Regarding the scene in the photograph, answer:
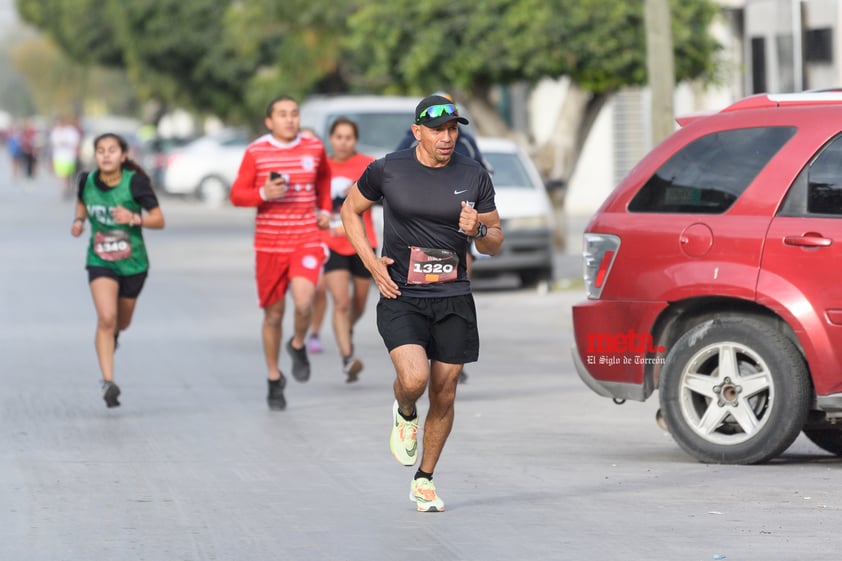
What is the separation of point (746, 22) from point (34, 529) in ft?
61.6

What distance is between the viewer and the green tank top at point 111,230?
39.4 feet

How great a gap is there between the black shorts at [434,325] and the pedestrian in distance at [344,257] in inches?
201

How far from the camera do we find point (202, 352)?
1534cm

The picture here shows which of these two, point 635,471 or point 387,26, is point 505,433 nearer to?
point 635,471

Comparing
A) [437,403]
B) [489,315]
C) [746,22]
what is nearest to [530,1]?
[746,22]

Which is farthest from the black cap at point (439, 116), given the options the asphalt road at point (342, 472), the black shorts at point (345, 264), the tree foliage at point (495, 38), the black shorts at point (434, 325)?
the tree foliage at point (495, 38)

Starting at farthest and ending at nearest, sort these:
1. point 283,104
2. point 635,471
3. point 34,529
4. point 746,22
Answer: point 746,22 → point 283,104 → point 635,471 → point 34,529

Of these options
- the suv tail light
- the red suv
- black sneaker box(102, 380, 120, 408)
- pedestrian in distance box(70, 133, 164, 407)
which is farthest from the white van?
the red suv

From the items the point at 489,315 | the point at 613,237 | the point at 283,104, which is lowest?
the point at 489,315

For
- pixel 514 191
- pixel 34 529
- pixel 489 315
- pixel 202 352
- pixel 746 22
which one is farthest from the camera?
pixel 746 22

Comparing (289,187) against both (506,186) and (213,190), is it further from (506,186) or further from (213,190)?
(213,190)

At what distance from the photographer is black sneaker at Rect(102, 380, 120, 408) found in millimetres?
11664

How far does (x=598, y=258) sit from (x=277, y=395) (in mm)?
2934

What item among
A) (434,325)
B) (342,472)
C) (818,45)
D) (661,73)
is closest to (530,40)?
(818,45)
